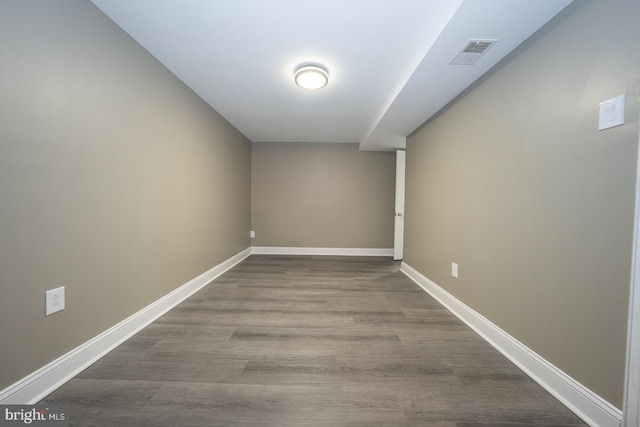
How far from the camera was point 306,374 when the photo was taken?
54.7 inches

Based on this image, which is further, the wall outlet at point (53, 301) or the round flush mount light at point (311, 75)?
the round flush mount light at point (311, 75)

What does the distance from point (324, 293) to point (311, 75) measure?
2.26 m

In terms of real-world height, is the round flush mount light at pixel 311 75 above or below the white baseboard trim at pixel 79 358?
above

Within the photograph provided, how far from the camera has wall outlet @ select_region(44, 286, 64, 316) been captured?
47.9 inches

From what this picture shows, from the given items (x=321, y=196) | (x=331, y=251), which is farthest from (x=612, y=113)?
(x=331, y=251)

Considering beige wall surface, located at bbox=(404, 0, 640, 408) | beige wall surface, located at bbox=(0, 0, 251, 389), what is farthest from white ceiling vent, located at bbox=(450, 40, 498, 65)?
beige wall surface, located at bbox=(0, 0, 251, 389)

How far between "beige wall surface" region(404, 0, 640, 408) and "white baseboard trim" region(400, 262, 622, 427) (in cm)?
4

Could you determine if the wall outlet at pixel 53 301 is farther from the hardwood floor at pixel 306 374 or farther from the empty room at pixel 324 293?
the hardwood floor at pixel 306 374

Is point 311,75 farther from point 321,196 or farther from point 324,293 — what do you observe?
point 321,196

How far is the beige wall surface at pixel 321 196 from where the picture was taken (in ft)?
15.3

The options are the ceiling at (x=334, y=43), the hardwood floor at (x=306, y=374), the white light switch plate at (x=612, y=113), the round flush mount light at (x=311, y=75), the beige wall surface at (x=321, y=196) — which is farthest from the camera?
the beige wall surface at (x=321, y=196)

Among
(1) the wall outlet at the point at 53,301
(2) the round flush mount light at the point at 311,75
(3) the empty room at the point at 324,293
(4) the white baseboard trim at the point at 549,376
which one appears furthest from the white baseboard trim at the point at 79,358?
(4) the white baseboard trim at the point at 549,376

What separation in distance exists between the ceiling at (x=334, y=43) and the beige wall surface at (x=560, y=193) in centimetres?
30

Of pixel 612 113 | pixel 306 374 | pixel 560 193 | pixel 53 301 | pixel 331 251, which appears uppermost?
pixel 612 113
